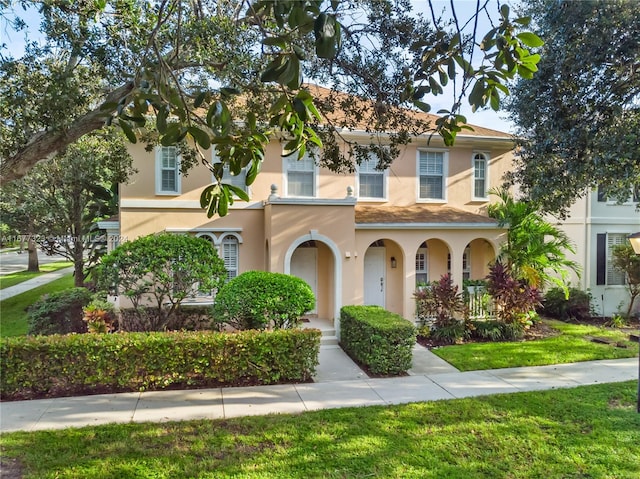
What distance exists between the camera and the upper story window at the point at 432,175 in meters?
13.8

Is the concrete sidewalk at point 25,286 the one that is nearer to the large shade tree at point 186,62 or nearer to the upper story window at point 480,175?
the large shade tree at point 186,62

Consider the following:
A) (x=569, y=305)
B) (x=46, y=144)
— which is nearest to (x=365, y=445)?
(x=46, y=144)

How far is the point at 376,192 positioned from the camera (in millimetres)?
13523

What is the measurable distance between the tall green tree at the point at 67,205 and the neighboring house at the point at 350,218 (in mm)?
2992

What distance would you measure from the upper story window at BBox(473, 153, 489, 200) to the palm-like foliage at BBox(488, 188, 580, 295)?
159cm

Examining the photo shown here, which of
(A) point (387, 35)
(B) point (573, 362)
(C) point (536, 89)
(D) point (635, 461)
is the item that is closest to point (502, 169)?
(C) point (536, 89)

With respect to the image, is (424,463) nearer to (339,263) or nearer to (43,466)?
(43,466)

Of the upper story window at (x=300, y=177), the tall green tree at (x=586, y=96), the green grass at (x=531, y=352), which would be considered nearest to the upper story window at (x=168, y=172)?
the upper story window at (x=300, y=177)

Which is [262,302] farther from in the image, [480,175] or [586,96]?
[480,175]

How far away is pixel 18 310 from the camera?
52.5 ft

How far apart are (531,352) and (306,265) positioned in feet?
21.9

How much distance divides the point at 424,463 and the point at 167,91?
486cm

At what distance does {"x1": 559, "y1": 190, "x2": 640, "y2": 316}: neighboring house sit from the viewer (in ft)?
50.3

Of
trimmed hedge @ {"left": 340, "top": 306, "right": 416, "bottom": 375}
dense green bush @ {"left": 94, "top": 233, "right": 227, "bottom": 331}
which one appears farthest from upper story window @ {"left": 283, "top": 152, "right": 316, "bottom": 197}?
trimmed hedge @ {"left": 340, "top": 306, "right": 416, "bottom": 375}
